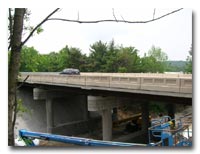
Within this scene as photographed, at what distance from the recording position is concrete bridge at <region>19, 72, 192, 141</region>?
5.54 meters

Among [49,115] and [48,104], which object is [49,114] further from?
[48,104]

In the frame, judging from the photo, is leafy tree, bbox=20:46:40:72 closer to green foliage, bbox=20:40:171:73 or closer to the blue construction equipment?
green foliage, bbox=20:40:171:73

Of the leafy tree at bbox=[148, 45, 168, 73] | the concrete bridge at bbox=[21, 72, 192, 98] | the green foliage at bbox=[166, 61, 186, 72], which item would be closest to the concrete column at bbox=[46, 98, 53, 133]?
the concrete bridge at bbox=[21, 72, 192, 98]

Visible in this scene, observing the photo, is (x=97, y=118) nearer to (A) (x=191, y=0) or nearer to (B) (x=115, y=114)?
(B) (x=115, y=114)

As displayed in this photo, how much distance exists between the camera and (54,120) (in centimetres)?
1095

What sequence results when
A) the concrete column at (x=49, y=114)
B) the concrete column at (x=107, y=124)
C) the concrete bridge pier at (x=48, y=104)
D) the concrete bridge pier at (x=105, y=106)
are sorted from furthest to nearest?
the concrete column at (x=49, y=114)
the concrete bridge pier at (x=48, y=104)
the concrete column at (x=107, y=124)
the concrete bridge pier at (x=105, y=106)

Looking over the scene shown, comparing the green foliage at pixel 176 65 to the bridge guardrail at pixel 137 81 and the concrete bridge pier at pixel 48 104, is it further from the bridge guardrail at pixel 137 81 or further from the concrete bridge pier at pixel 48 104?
the concrete bridge pier at pixel 48 104

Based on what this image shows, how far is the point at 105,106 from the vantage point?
9180mm

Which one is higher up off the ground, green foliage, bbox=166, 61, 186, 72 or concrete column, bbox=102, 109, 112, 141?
green foliage, bbox=166, 61, 186, 72

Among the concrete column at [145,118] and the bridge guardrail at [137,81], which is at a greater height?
the bridge guardrail at [137,81]

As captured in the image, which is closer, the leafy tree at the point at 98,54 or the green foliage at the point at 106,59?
the green foliage at the point at 106,59

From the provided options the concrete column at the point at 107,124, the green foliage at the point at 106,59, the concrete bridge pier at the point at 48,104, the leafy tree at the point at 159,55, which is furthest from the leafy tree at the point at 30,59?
the concrete bridge pier at the point at 48,104

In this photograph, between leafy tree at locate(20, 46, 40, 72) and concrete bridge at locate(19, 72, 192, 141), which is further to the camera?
concrete bridge at locate(19, 72, 192, 141)

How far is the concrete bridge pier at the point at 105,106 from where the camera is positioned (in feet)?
29.3
